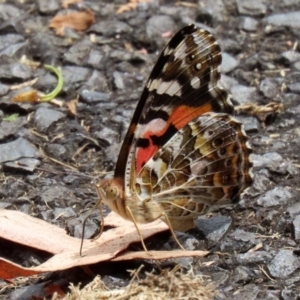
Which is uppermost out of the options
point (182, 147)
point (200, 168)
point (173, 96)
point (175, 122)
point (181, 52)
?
point (181, 52)

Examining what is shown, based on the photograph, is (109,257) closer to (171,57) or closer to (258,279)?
(258,279)

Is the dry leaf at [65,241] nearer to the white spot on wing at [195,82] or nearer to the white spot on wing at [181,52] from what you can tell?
the white spot on wing at [195,82]

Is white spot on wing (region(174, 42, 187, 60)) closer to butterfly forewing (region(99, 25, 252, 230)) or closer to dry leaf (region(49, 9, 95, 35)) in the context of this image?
butterfly forewing (region(99, 25, 252, 230))

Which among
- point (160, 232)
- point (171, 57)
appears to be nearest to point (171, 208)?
point (160, 232)

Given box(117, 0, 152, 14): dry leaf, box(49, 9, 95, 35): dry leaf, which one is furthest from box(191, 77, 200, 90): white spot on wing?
box(117, 0, 152, 14): dry leaf

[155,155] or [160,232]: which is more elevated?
[155,155]

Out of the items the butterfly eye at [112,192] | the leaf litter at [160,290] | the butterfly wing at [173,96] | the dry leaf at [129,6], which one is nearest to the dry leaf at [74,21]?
the dry leaf at [129,6]

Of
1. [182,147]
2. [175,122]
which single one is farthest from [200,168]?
[175,122]

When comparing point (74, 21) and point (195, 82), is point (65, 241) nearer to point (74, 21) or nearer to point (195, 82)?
point (195, 82)
